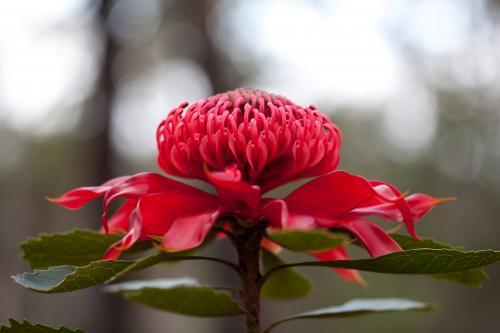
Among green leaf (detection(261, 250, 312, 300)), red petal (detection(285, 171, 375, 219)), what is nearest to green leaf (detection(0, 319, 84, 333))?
red petal (detection(285, 171, 375, 219))

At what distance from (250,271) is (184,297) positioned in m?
0.28

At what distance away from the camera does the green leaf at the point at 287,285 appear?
1918 mm

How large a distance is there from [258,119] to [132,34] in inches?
307

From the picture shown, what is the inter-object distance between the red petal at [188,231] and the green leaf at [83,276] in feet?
0.14

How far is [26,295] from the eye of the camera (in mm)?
18406

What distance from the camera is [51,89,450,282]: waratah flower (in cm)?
129

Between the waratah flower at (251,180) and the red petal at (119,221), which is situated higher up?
the waratah flower at (251,180)

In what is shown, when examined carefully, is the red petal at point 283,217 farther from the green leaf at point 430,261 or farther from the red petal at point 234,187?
the green leaf at point 430,261

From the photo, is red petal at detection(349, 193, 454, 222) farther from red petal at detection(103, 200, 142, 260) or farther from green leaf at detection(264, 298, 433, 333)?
red petal at detection(103, 200, 142, 260)

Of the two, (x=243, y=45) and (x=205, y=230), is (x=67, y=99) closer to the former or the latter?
(x=243, y=45)

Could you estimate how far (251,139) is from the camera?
4.43 feet

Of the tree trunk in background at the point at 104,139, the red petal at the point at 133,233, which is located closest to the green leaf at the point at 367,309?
the red petal at the point at 133,233

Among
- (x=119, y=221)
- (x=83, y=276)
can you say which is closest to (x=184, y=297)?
(x=119, y=221)

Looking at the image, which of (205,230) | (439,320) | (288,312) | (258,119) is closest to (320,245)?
(205,230)
